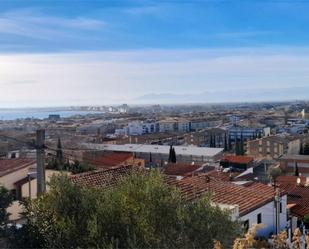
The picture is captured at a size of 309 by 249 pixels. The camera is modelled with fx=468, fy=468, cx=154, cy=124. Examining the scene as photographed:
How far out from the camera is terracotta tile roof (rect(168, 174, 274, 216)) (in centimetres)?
1301

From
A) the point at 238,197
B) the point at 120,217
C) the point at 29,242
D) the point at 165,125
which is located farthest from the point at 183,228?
the point at 165,125

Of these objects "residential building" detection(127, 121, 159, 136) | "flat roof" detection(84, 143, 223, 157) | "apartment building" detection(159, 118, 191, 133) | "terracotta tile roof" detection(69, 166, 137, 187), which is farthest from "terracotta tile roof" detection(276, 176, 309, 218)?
"apartment building" detection(159, 118, 191, 133)

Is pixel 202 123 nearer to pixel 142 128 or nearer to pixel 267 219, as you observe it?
pixel 142 128

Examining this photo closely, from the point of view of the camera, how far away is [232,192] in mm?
14328

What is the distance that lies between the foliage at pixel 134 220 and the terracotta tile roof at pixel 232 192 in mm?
5037

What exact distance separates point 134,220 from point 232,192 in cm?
783

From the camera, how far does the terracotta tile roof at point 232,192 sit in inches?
512

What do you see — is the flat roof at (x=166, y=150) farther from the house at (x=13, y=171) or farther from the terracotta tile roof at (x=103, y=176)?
the terracotta tile roof at (x=103, y=176)

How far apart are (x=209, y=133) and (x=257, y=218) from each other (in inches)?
2836

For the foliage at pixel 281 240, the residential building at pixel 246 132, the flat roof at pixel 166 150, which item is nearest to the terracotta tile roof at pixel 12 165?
the foliage at pixel 281 240

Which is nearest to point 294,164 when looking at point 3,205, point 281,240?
point 3,205

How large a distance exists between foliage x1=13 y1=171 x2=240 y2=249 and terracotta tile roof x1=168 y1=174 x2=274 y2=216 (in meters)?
5.04

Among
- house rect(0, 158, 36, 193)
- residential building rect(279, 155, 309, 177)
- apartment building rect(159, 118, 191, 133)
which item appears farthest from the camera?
apartment building rect(159, 118, 191, 133)

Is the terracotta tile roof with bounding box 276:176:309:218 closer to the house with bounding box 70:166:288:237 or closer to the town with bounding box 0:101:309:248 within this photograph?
the town with bounding box 0:101:309:248
